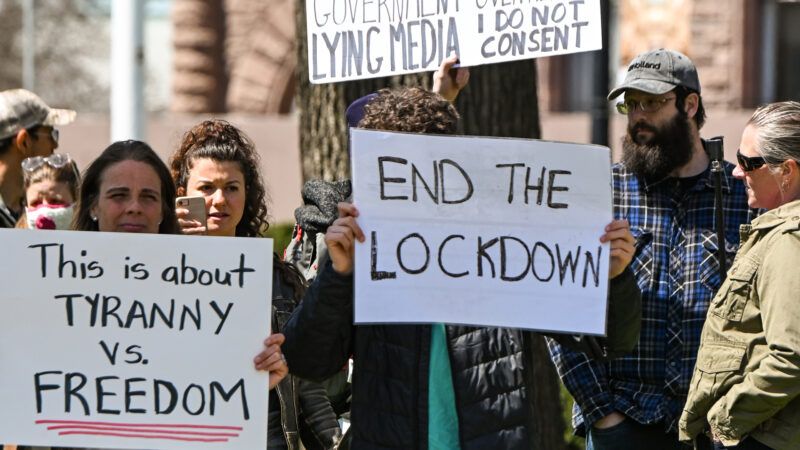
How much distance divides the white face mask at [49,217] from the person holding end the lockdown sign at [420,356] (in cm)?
150

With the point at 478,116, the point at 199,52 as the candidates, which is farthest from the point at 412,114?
the point at 199,52

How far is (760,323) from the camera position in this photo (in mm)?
4043

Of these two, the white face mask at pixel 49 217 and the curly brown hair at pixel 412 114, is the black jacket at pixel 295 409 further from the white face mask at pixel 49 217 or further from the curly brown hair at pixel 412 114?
the white face mask at pixel 49 217

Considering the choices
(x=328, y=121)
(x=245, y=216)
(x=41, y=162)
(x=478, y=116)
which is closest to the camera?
(x=245, y=216)

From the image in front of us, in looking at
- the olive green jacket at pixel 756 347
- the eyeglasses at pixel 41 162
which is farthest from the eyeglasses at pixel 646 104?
the eyeglasses at pixel 41 162

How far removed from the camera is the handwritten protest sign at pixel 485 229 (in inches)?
144

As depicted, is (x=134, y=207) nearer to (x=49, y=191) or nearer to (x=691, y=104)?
(x=49, y=191)

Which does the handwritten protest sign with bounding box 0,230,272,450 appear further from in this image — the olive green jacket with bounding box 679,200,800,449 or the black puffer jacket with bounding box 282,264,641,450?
the olive green jacket with bounding box 679,200,800,449

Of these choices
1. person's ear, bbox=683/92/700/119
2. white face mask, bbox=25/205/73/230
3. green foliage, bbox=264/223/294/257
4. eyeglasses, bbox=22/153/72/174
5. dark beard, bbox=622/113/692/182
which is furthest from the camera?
green foliage, bbox=264/223/294/257

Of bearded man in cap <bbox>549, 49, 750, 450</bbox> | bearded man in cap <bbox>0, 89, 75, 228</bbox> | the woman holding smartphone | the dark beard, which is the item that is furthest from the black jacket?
bearded man in cap <bbox>0, 89, 75, 228</bbox>

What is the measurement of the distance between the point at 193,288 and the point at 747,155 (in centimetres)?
159

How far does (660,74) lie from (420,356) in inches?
54.4

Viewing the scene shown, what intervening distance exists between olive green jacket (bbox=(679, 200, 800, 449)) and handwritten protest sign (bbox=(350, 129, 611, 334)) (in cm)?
55

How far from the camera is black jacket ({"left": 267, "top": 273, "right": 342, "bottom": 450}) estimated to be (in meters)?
3.99
